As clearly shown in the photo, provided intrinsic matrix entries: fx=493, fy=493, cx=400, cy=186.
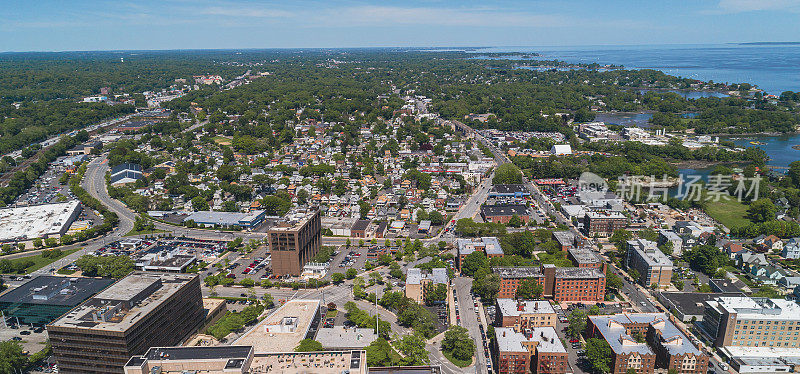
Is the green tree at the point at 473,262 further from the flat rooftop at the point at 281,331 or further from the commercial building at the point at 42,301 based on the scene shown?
the commercial building at the point at 42,301

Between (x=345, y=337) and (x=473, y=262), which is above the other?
(x=473, y=262)

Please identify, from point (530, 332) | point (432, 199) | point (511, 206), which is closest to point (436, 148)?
point (432, 199)

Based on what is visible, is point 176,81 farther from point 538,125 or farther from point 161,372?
point 161,372

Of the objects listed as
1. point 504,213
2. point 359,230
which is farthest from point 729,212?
point 359,230

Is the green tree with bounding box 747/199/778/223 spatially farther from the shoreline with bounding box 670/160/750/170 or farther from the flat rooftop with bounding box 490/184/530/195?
the flat rooftop with bounding box 490/184/530/195

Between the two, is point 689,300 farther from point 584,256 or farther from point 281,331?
point 281,331

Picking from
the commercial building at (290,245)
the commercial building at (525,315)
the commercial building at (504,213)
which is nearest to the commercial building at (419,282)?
the commercial building at (525,315)
